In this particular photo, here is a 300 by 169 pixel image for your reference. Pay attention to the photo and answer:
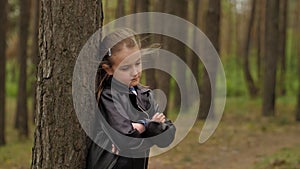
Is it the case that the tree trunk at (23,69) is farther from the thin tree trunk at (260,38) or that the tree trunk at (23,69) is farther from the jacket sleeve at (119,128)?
the jacket sleeve at (119,128)

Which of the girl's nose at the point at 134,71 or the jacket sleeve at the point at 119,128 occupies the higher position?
the girl's nose at the point at 134,71

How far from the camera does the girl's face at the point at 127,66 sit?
3639 mm

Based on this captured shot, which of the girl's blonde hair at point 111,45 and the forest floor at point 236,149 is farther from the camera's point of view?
the forest floor at point 236,149

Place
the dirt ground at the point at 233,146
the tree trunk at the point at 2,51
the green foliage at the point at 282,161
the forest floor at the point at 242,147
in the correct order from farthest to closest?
the tree trunk at the point at 2,51 < the dirt ground at the point at 233,146 < the forest floor at the point at 242,147 < the green foliage at the point at 282,161

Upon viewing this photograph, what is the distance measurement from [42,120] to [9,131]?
15971 millimetres

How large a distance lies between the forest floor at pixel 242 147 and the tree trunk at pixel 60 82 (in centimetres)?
575

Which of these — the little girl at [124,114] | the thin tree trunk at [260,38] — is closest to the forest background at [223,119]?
the thin tree trunk at [260,38]

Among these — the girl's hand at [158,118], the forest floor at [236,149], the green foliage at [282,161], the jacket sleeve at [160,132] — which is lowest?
the forest floor at [236,149]

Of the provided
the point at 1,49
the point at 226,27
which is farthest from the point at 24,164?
the point at 226,27

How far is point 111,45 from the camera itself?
372 cm

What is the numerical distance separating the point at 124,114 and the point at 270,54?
12296mm

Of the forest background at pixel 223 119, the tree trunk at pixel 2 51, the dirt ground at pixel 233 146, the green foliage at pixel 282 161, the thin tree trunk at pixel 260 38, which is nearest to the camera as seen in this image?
the green foliage at pixel 282 161

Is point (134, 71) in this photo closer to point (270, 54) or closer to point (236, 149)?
point (236, 149)

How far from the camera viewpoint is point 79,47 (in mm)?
3752
